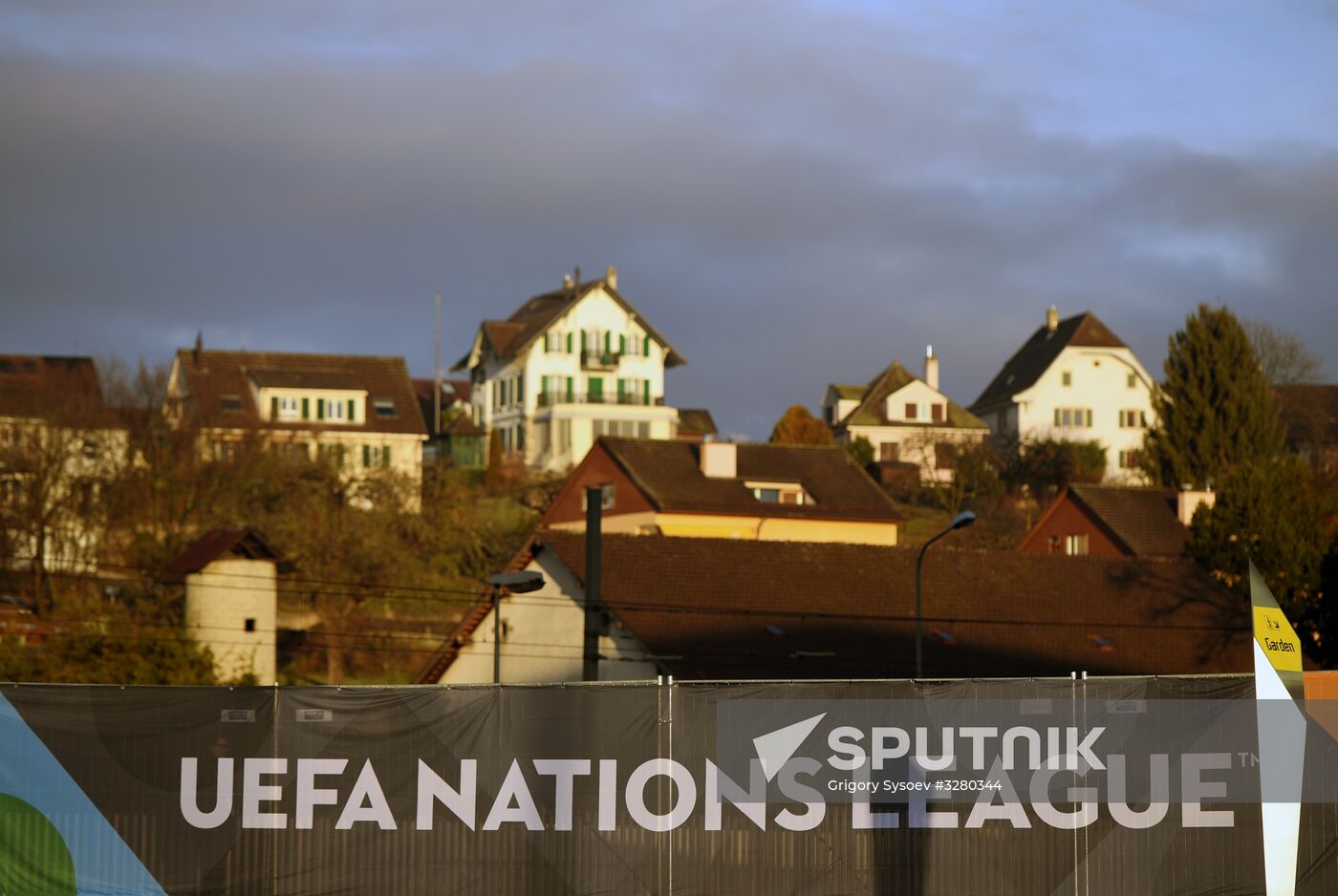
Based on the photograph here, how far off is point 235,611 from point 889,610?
23.2 metres

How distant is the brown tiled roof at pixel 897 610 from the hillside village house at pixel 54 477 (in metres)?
25.1

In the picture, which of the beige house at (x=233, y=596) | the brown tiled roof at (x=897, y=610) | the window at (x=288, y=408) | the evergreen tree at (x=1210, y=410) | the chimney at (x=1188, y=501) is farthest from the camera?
the window at (x=288, y=408)

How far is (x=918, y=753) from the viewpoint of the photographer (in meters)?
17.6

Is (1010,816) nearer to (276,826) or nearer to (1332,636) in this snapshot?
(276,826)

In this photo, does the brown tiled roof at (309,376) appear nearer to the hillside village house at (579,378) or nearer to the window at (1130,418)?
the hillside village house at (579,378)

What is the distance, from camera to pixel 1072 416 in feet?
345

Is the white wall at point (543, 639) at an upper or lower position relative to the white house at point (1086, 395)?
lower

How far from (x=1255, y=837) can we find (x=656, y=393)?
83.0 meters

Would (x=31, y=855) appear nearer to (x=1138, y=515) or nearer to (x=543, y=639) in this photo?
(x=543, y=639)

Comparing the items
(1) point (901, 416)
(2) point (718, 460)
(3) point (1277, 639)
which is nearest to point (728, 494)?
(2) point (718, 460)

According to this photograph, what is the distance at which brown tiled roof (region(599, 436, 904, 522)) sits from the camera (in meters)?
64.4

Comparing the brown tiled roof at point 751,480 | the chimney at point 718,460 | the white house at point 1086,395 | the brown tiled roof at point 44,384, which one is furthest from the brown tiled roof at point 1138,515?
the brown tiled roof at point 44,384

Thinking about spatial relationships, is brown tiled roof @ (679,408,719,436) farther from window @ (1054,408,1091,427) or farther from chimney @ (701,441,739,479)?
chimney @ (701,441,739,479)

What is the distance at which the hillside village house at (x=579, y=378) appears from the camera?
96.1 meters
